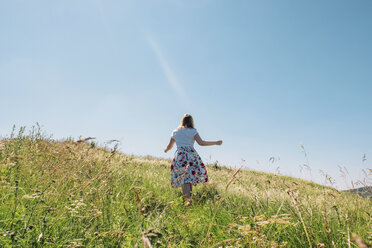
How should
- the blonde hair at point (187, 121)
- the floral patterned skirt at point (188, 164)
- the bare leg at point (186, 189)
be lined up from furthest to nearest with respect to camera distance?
the blonde hair at point (187, 121) → the floral patterned skirt at point (188, 164) → the bare leg at point (186, 189)

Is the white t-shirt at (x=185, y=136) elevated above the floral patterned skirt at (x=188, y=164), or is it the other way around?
the white t-shirt at (x=185, y=136)

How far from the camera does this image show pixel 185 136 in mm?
5746

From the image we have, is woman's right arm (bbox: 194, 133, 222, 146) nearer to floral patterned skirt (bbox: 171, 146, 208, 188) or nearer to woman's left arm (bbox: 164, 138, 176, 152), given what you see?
floral patterned skirt (bbox: 171, 146, 208, 188)

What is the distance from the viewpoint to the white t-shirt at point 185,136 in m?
5.73

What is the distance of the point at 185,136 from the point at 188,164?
71 cm

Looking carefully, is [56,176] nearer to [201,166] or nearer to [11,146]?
[11,146]

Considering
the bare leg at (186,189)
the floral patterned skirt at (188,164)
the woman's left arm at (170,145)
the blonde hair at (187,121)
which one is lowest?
the bare leg at (186,189)

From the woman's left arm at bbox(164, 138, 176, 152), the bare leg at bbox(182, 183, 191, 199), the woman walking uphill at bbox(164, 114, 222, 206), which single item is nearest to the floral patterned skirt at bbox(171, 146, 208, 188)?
the woman walking uphill at bbox(164, 114, 222, 206)

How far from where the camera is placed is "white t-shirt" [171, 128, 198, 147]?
18.8 ft

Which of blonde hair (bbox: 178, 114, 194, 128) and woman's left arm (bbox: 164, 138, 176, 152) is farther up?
blonde hair (bbox: 178, 114, 194, 128)

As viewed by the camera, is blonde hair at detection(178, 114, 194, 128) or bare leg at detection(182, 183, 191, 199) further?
blonde hair at detection(178, 114, 194, 128)

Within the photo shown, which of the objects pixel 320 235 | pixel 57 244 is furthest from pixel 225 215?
pixel 57 244

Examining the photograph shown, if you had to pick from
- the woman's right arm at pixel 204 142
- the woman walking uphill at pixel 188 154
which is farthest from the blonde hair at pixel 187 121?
the woman's right arm at pixel 204 142

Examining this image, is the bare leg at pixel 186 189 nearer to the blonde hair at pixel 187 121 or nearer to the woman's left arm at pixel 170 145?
the woman's left arm at pixel 170 145
